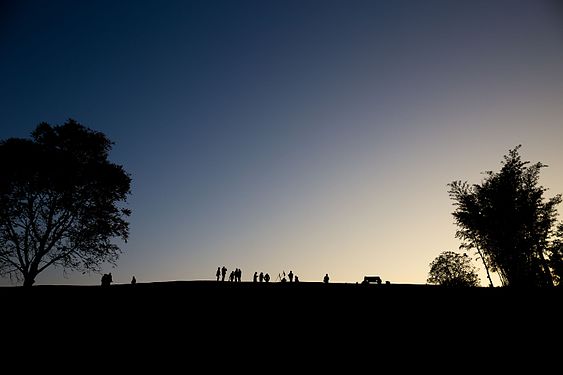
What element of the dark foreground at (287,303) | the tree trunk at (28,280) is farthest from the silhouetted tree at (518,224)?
the tree trunk at (28,280)

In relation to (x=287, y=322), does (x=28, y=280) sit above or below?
above

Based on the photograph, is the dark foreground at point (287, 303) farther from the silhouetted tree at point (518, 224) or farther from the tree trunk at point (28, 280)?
the silhouetted tree at point (518, 224)

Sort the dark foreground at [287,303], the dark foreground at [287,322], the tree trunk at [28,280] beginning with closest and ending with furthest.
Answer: the dark foreground at [287,322] < the dark foreground at [287,303] < the tree trunk at [28,280]

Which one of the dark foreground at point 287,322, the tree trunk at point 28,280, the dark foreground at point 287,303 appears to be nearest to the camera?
the dark foreground at point 287,322

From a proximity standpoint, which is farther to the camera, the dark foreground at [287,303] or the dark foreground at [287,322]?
the dark foreground at [287,303]

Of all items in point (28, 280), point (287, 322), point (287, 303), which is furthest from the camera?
point (28, 280)

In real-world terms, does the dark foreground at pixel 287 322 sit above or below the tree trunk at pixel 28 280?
below

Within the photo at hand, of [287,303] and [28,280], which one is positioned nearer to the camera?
[287,303]

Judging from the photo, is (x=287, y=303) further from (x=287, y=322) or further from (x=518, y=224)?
(x=518, y=224)

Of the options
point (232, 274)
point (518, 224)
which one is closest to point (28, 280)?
point (232, 274)

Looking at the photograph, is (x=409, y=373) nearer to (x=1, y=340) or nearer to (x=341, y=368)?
(x=341, y=368)

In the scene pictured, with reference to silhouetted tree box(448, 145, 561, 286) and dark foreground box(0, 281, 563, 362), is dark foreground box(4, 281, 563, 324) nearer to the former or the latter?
dark foreground box(0, 281, 563, 362)

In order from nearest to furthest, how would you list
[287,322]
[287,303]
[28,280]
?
1. [287,322]
2. [287,303]
3. [28,280]

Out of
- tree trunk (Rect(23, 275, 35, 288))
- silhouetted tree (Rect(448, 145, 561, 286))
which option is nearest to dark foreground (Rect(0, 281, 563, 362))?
tree trunk (Rect(23, 275, 35, 288))
